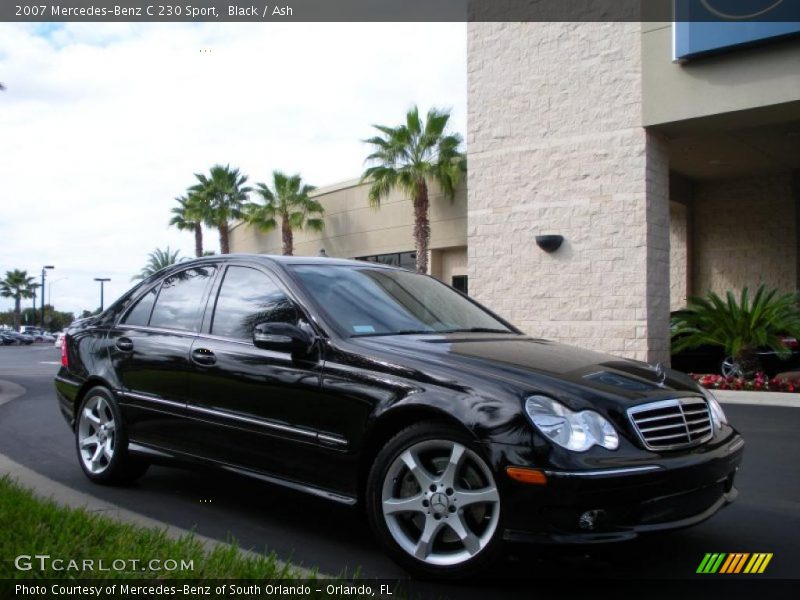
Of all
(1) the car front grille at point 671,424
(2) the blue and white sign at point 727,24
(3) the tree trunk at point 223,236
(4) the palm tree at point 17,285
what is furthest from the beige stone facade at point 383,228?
(4) the palm tree at point 17,285

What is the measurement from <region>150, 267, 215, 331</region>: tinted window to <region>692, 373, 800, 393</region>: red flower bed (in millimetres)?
9395

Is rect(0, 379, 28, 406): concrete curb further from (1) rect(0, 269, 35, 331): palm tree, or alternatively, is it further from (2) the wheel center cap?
(1) rect(0, 269, 35, 331): palm tree

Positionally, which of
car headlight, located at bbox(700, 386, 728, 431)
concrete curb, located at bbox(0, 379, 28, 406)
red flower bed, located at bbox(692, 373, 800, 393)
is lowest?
concrete curb, located at bbox(0, 379, 28, 406)

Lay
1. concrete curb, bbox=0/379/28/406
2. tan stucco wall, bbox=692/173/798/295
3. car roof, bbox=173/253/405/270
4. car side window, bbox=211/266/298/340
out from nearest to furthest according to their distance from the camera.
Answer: car side window, bbox=211/266/298/340 < car roof, bbox=173/253/405/270 < concrete curb, bbox=0/379/28/406 < tan stucco wall, bbox=692/173/798/295

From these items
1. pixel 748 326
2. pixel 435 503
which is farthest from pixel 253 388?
pixel 748 326

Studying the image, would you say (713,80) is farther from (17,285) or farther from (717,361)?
(17,285)

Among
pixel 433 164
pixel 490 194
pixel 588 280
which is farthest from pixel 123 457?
pixel 433 164

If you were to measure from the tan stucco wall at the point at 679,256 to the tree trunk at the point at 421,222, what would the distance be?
8.10m

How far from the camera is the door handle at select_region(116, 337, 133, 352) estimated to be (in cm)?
536

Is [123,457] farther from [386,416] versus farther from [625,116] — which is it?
[625,116]

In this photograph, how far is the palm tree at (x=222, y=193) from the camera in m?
37.6

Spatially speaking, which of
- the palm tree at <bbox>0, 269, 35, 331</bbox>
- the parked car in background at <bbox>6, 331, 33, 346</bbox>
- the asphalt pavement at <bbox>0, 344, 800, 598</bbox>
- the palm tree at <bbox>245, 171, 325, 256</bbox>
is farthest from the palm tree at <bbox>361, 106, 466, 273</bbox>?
the palm tree at <bbox>0, 269, 35, 331</bbox>

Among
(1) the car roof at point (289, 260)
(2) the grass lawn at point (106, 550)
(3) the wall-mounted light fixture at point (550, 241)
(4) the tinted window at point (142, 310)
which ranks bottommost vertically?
(2) the grass lawn at point (106, 550)

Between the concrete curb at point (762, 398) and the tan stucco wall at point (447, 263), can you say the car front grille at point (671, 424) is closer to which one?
the concrete curb at point (762, 398)
